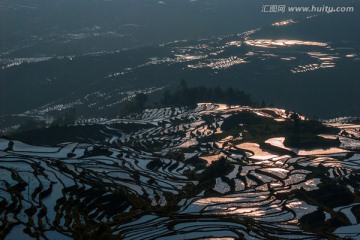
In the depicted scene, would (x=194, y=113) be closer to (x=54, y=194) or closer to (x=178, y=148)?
(x=178, y=148)

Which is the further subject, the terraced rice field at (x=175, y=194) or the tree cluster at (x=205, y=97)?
the tree cluster at (x=205, y=97)

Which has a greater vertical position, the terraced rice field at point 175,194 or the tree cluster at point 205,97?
the terraced rice field at point 175,194

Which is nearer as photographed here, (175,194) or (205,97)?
(175,194)

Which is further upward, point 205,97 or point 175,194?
point 175,194

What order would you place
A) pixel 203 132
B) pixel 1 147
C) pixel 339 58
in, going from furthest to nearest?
pixel 339 58 → pixel 203 132 → pixel 1 147

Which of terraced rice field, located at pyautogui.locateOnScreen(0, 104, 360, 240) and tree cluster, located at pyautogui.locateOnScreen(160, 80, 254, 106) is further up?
terraced rice field, located at pyautogui.locateOnScreen(0, 104, 360, 240)

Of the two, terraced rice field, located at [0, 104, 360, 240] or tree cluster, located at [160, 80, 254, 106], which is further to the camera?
tree cluster, located at [160, 80, 254, 106]

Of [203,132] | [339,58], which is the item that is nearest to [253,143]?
[203,132]

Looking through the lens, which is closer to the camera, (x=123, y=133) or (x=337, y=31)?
(x=123, y=133)
